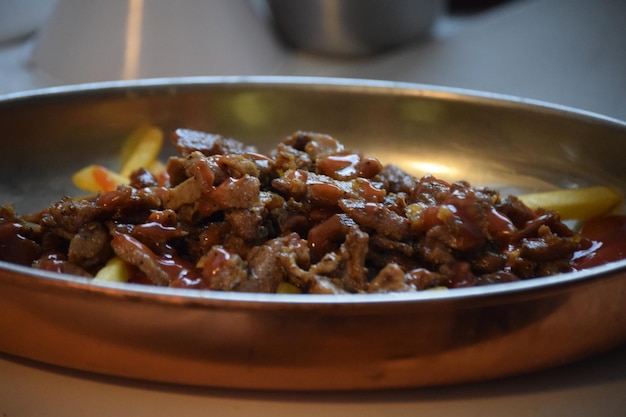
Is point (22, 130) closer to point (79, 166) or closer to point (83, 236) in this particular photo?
point (79, 166)

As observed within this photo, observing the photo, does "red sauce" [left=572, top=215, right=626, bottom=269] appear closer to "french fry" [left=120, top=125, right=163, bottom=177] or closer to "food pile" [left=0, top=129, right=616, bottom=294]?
"food pile" [left=0, top=129, right=616, bottom=294]

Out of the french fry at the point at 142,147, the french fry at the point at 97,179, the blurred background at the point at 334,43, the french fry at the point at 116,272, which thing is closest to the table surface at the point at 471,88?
the blurred background at the point at 334,43

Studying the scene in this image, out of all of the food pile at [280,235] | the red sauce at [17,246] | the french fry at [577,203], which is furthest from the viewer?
the french fry at [577,203]

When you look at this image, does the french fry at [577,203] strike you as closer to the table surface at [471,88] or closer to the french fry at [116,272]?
the table surface at [471,88]

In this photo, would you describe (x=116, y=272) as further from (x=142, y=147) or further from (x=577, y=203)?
(x=577, y=203)

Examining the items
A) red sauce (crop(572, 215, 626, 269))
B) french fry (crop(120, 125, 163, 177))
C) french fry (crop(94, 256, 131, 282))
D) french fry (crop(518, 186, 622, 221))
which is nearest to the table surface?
french fry (crop(94, 256, 131, 282))

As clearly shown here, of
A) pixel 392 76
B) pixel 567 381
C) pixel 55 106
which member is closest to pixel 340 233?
pixel 567 381

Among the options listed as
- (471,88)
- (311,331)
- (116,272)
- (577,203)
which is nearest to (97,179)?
(116,272)
